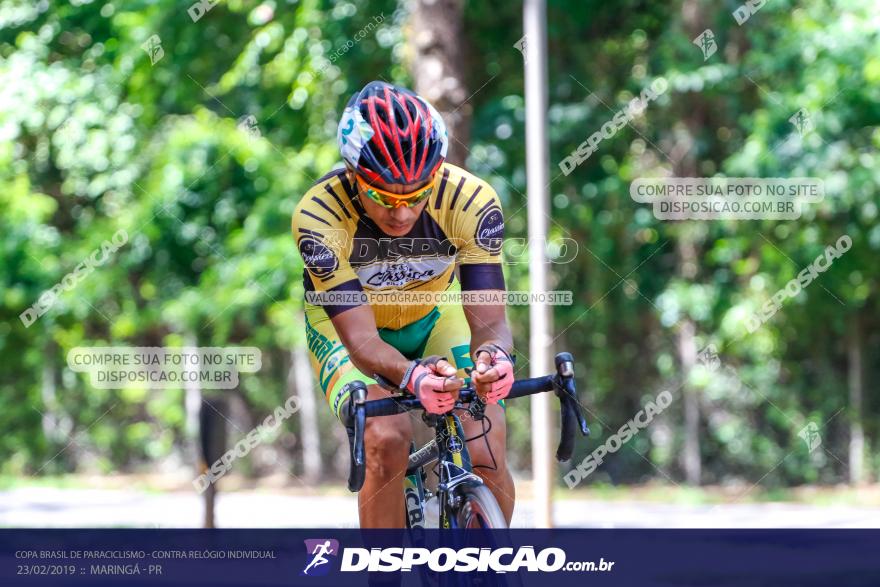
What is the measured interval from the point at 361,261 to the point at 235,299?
855 centimetres

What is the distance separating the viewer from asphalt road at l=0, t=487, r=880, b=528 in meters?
10.7

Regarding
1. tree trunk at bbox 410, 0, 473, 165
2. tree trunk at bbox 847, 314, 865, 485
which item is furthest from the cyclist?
tree trunk at bbox 847, 314, 865, 485

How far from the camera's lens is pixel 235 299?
13070mm

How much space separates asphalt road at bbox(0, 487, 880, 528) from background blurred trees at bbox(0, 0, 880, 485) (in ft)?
4.89

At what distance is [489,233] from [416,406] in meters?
0.81

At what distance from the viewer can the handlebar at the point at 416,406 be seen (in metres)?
3.82

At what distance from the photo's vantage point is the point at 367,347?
4207mm

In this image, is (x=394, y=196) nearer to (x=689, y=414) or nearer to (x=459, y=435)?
(x=459, y=435)

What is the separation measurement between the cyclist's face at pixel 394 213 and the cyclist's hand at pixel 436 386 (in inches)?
23.7

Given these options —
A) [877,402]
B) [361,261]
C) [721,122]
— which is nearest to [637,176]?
[721,122]

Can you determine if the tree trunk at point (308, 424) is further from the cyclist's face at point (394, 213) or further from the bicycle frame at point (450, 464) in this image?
the bicycle frame at point (450, 464)

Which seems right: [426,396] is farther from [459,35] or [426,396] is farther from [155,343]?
[155,343]

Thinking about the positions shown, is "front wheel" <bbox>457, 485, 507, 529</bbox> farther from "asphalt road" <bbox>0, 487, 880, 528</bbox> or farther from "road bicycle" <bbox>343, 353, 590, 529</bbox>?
"asphalt road" <bbox>0, 487, 880, 528</bbox>

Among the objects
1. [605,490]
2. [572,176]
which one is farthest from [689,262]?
[605,490]
